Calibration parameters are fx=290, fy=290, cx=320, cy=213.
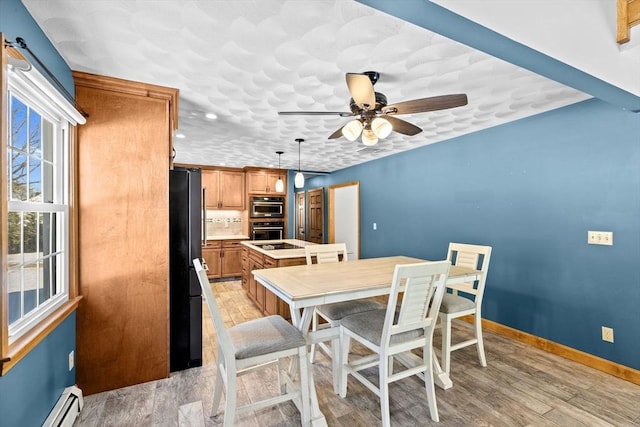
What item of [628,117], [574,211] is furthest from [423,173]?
[628,117]

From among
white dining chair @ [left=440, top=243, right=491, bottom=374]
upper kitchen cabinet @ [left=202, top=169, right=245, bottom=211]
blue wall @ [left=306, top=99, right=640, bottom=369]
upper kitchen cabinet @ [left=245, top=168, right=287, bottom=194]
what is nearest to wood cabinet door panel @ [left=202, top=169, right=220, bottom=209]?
upper kitchen cabinet @ [left=202, top=169, right=245, bottom=211]

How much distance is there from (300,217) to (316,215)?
103 centimetres

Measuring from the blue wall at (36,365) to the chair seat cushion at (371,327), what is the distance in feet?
5.79

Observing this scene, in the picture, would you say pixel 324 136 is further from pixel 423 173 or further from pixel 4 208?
pixel 4 208

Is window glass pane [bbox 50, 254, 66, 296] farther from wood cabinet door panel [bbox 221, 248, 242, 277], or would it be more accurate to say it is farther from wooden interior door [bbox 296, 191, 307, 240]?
wooden interior door [bbox 296, 191, 307, 240]

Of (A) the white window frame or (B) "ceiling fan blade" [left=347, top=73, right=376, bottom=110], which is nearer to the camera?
(A) the white window frame

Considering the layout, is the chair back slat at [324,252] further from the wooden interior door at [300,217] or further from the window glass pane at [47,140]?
the wooden interior door at [300,217]

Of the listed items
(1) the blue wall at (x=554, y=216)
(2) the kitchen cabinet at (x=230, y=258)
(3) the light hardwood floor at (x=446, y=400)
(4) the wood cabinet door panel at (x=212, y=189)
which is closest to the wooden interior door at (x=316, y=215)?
(2) the kitchen cabinet at (x=230, y=258)

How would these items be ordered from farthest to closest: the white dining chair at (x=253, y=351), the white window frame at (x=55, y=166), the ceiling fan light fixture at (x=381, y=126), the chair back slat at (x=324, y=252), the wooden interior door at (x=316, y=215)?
the wooden interior door at (x=316, y=215), the chair back slat at (x=324, y=252), the ceiling fan light fixture at (x=381, y=126), the white dining chair at (x=253, y=351), the white window frame at (x=55, y=166)

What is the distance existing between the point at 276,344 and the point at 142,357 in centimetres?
135

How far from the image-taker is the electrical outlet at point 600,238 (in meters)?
2.47

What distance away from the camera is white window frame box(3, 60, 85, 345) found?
55.1 inches

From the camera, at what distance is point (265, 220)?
6168 millimetres

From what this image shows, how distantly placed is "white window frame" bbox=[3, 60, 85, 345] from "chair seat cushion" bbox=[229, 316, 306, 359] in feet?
3.46
